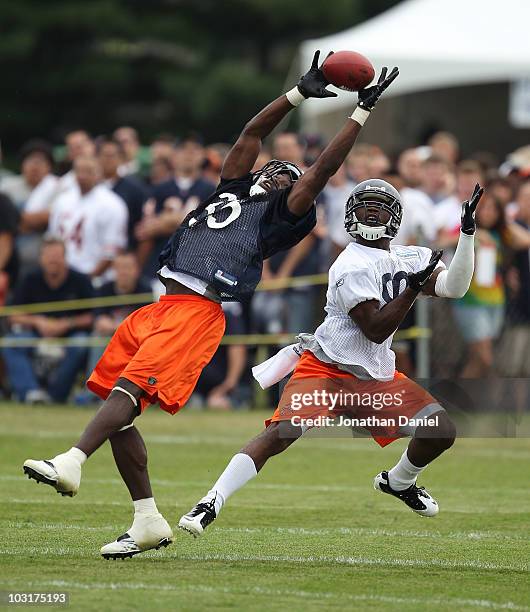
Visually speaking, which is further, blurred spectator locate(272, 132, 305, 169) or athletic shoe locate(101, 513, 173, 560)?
blurred spectator locate(272, 132, 305, 169)

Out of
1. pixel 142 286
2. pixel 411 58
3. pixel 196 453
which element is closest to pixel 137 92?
pixel 411 58

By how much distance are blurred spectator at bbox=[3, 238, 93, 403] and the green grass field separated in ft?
6.01

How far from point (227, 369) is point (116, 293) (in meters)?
1.36

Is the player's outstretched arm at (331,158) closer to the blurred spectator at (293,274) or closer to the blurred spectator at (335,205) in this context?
the blurred spectator at (335,205)

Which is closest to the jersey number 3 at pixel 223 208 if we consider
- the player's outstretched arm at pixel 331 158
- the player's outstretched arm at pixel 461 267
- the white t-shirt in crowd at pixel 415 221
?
the player's outstretched arm at pixel 331 158

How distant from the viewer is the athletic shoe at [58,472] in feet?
22.8

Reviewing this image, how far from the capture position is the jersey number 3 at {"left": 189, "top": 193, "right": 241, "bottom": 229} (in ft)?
25.7

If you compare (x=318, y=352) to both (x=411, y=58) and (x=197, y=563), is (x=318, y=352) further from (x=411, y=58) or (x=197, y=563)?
(x=411, y=58)

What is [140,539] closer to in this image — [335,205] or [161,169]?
[335,205]

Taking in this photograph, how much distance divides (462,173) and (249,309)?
8.38 ft

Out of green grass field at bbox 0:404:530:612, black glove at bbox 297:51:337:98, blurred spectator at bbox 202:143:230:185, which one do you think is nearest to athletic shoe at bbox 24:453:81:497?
green grass field at bbox 0:404:530:612

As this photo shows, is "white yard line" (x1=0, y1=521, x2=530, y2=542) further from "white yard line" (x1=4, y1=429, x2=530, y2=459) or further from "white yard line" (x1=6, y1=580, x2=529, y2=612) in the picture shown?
"white yard line" (x1=4, y1=429, x2=530, y2=459)

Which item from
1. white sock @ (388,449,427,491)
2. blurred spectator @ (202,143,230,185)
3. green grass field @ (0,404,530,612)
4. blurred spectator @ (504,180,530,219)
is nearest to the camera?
green grass field @ (0,404,530,612)

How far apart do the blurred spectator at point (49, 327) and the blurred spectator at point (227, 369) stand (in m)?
1.29
